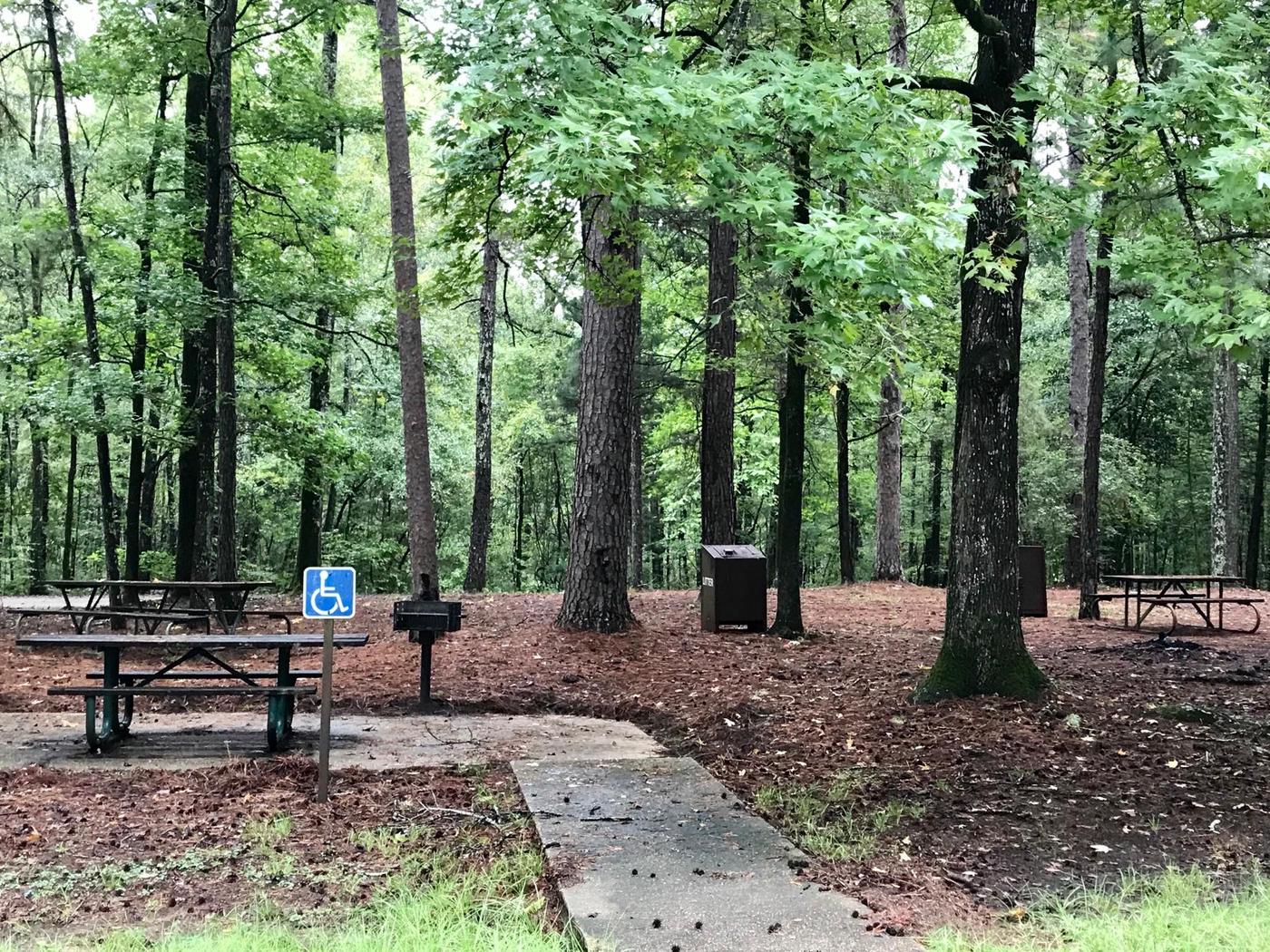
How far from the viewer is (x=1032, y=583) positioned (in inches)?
527

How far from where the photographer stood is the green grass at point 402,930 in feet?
10.7

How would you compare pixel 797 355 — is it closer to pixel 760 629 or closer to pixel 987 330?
pixel 987 330

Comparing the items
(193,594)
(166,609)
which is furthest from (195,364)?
(166,609)

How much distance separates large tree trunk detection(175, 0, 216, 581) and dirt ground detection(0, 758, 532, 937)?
626 cm

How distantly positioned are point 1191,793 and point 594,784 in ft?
10.9

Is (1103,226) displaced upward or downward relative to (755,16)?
downward

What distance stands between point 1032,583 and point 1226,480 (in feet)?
32.2

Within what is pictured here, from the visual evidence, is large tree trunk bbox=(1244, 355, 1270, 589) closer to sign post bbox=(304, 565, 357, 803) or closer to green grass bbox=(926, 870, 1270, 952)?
green grass bbox=(926, 870, 1270, 952)

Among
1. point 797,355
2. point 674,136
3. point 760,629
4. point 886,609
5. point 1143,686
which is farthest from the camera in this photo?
point 886,609

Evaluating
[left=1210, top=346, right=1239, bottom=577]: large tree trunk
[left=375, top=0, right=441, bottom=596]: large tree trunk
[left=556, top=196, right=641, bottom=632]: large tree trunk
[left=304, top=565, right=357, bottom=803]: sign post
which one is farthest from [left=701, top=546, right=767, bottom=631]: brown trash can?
[left=1210, top=346, right=1239, bottom=577]: large tree trunk

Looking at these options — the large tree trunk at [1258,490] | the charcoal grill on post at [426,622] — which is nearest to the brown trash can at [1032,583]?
the charcoal grill on post at [426,622]

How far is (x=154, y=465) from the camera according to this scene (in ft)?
66.9

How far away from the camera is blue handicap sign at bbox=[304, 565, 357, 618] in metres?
5.12

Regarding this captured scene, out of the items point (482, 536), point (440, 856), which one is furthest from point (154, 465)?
point (440, 856)
